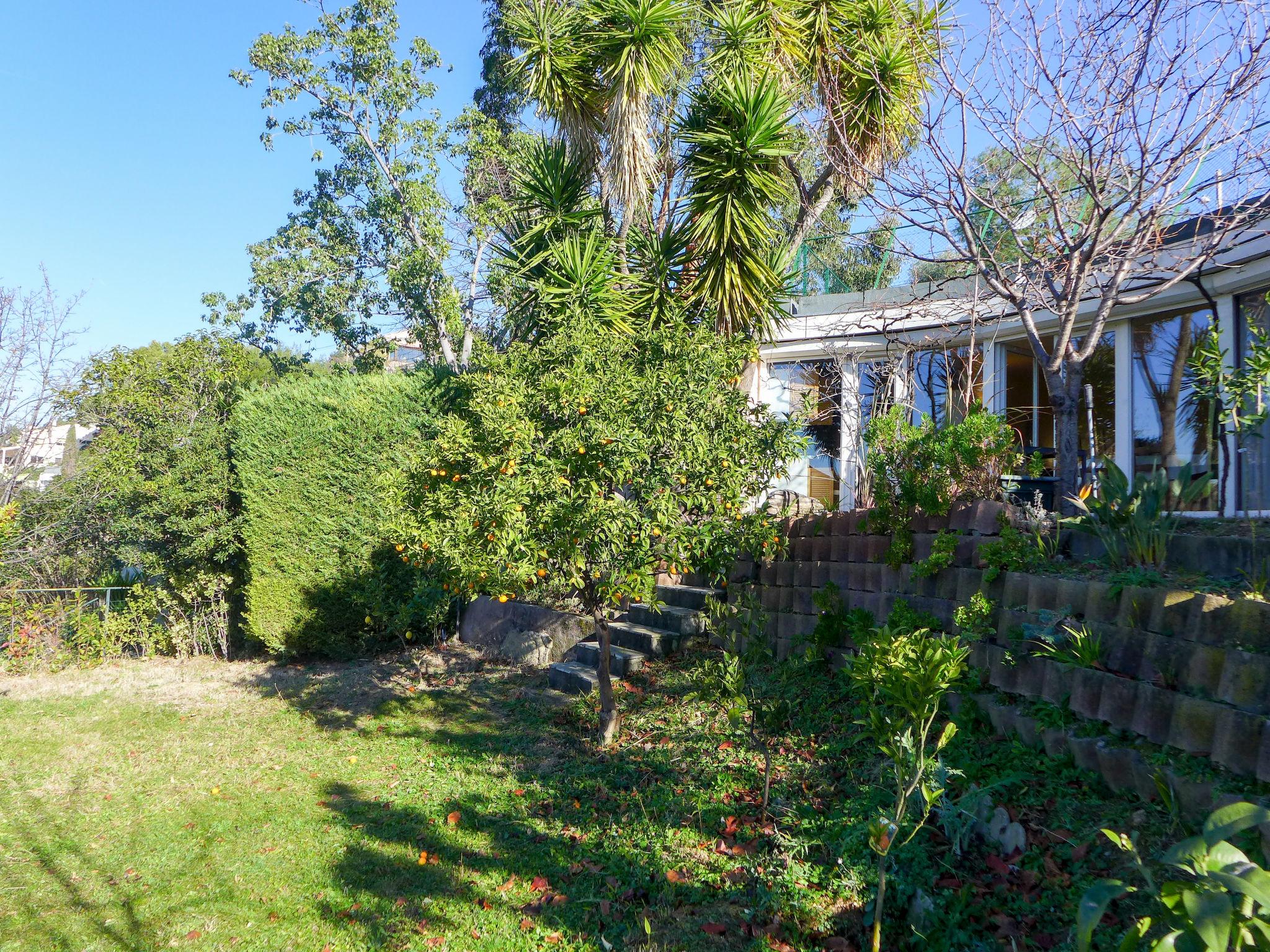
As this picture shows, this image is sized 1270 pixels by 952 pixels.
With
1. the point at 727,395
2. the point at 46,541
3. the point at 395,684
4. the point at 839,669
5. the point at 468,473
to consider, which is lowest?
the point at 395,684

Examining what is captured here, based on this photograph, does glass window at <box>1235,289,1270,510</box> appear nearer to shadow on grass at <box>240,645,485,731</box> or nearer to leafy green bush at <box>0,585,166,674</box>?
shadow on grass at <box>240,645,485,731</box>

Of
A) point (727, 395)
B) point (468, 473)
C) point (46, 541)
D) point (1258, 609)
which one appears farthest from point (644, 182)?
point (46, 541)

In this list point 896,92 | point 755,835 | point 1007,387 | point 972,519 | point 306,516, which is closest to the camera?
point 755,835

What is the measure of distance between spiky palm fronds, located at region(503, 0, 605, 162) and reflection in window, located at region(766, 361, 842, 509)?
5280 mm

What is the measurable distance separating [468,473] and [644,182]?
3808 mm

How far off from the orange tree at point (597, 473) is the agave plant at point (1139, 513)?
2066mm

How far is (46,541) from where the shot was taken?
1045cm

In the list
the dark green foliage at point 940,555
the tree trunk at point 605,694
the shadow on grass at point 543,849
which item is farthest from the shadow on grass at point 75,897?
the dark green foliage at point 940,555

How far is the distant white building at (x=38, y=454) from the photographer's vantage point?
9.77m

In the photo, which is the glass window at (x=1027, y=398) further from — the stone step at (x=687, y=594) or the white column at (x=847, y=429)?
the stone step at (x=687, y=594)

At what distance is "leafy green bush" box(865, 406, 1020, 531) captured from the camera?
5359mm

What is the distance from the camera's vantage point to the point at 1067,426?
17.2 feet

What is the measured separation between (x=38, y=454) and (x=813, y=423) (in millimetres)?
10489

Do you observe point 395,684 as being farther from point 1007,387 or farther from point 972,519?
point 1007,387
